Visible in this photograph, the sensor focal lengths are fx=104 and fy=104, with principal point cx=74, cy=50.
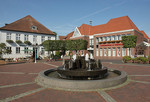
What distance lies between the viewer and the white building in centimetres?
2908

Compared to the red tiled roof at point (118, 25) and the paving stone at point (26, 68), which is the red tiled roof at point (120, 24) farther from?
the paving stone at point (26, 68)

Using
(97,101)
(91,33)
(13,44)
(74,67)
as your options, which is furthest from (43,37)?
(97,101)

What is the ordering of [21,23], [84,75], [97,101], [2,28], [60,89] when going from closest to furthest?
[97,101]
[60,89]
[84,75]
[2,28]
[21,23]

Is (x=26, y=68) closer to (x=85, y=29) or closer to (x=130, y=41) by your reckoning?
(x=130, y=41)

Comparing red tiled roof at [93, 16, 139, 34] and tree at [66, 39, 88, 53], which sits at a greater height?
red tiled roof at [93, 16, 139, 34]

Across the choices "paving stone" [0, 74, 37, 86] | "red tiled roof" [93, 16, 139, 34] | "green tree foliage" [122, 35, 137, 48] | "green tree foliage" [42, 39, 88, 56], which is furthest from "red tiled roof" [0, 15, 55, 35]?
"paving stone" [0, 74, 37, 86]

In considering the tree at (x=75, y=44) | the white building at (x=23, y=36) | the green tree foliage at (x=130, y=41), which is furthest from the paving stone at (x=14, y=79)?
the tree at (x=75, y=44)

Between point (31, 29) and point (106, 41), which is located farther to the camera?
point (106, 41)

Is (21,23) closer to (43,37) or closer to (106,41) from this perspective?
(43,37)

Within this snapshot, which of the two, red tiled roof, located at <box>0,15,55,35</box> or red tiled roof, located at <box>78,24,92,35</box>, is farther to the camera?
red tiled roof, located at <box>78,24,92,35</box>

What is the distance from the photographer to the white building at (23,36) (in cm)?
2908

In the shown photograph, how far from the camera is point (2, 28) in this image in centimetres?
2838

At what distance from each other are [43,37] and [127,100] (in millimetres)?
34704

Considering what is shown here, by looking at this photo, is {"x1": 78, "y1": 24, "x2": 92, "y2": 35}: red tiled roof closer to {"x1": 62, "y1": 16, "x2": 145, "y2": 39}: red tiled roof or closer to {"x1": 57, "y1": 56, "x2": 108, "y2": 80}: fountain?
{"x1": 62, "y1": 16, "x2": 145, "y2": 39}: red tiled roof
